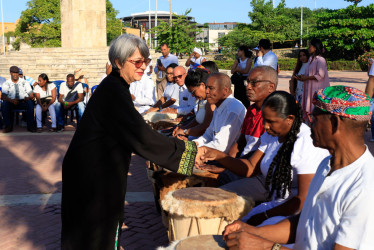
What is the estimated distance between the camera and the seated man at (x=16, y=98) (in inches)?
462

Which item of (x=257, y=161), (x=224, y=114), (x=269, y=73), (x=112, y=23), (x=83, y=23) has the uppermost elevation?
(x=112, y=23)

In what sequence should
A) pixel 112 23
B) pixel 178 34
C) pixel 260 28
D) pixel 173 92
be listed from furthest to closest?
pixel 260 28 < pixel 112 23 < pixel 178 34 < pixel 173 92

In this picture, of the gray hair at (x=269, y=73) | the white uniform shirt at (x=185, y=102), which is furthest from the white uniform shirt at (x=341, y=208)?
the white uniform shirt at (x=185, y=102)

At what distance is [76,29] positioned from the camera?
83.7ft

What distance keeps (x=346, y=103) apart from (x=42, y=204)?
4.82 m

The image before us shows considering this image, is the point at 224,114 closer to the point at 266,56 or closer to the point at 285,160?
the point at 285,160

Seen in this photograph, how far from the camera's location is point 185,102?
8609 mm

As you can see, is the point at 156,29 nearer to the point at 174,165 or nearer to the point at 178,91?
the point at 178,91

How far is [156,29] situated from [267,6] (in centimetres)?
3425

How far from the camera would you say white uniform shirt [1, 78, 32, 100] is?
1186cm

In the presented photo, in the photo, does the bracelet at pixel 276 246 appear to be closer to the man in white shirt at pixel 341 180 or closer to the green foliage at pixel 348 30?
the man in white shirt at pixel 341 180

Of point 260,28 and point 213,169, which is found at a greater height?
point 260,28

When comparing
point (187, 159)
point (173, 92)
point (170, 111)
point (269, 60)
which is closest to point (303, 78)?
point (269, 60)

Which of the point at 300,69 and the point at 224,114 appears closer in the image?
the point at 224,114
